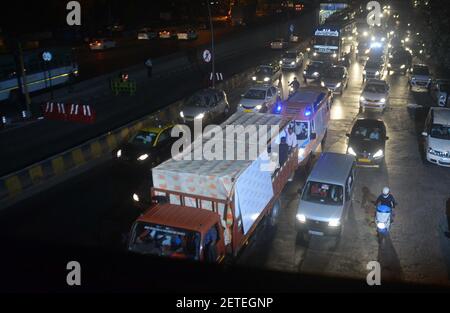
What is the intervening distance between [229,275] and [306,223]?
293 centimetres

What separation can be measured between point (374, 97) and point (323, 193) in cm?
1549

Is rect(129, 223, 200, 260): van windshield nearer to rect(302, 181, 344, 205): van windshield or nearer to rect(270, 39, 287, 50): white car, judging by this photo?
rect(302, 181, 344, 205): van windshield

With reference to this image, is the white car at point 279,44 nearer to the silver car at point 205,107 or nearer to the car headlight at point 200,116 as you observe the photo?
the silver car at point 205,107

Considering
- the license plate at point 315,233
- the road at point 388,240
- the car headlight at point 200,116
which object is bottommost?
the road at point 388,240

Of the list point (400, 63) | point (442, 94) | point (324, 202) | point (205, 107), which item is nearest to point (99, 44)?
point (205, 107)

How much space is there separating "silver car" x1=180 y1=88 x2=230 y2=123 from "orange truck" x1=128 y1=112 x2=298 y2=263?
36.9 ft

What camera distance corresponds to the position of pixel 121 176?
18.1 m

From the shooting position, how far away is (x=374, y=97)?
26.9 metres

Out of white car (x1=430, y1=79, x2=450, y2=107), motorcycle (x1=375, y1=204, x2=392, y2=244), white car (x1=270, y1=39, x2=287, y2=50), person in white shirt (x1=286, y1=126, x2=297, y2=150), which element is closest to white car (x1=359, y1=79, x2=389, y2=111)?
white car (x1=430, y1=79, x2=450, y2=107)

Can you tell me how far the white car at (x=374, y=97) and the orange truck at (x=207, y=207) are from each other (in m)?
15.6

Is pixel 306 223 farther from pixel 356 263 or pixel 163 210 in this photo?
pixel 163 210

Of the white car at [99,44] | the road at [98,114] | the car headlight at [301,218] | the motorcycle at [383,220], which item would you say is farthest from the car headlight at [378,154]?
the white car at [99,44]

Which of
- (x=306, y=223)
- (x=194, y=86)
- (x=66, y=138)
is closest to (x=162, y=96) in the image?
(x=194, y=86)

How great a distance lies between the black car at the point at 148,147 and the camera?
18172mm
